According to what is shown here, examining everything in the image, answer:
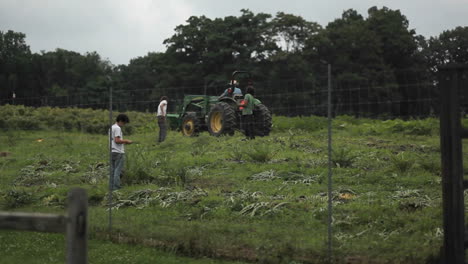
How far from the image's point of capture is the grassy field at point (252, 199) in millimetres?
→ 6758

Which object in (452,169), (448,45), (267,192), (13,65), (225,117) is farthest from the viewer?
(13,65)

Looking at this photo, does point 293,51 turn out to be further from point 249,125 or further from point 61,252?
point 61,252

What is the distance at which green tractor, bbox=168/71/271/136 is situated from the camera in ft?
60.6

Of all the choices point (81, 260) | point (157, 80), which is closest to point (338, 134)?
point (81, 260)

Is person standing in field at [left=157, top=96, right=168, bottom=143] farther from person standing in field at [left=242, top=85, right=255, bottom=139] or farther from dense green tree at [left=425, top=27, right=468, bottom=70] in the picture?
dense green tree at [left=425, top=27, right=468, bottom=70]

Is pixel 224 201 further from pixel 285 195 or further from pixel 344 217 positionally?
pixel 344 217

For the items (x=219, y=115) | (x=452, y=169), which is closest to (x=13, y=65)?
(x=219, y=115)

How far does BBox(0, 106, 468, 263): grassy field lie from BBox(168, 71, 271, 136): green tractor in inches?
60.7

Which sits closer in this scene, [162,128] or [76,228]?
[76,228]

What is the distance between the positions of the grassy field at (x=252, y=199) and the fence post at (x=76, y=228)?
2675 mm

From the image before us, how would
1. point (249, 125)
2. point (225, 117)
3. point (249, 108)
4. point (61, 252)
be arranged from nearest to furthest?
point (61, 252), point (249, 108), point (249, 125), point (225, 117)

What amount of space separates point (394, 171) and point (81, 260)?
8551mm

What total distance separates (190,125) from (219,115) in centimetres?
269

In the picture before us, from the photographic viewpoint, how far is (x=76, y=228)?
390 cm
